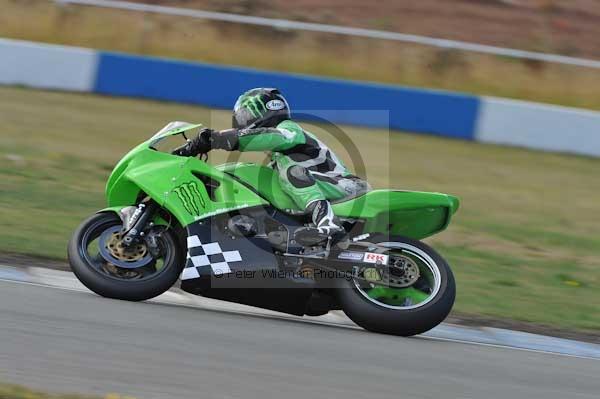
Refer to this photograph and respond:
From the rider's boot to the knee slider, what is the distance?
6.1 inches

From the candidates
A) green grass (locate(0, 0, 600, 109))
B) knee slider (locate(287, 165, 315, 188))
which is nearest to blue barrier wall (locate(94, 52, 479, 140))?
green grass (locate(0, 0, 600, 109))

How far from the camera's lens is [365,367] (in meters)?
5.74

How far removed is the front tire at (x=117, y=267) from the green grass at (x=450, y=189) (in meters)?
0.82

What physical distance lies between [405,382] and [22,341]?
1.99 m

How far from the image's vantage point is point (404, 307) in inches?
264

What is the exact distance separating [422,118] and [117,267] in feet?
35.4

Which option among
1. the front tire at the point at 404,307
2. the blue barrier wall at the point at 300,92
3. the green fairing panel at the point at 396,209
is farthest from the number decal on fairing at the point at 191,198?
the blue barrier wall at the point at 300,92

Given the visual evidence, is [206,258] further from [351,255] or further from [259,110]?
[259,110]

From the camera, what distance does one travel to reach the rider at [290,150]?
6.73 metres

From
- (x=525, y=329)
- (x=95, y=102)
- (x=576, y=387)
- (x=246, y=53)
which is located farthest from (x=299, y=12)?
(x=576, y=387)

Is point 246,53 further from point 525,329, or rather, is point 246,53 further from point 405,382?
point 405,382

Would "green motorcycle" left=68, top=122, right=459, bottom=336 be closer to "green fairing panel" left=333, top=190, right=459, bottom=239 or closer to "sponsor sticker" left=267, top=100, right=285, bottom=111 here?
"green fairing panel" left=333, top=190, right=459, bottom=239

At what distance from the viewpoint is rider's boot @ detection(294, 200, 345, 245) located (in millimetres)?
6680

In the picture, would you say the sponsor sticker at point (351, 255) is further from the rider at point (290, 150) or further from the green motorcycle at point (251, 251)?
the rider at point (290, 150)
